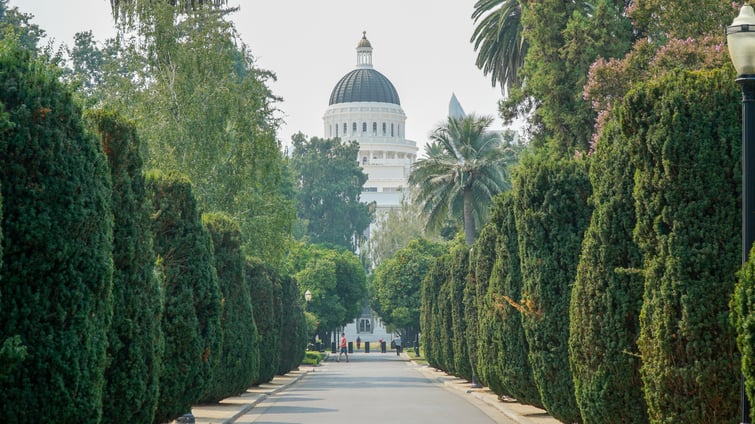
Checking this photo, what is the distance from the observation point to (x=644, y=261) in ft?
43.0

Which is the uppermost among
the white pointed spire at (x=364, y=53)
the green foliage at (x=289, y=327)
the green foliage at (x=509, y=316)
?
the white pointed spire at (x=364, y=53)

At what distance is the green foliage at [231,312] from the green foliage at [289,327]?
1131 centimetres

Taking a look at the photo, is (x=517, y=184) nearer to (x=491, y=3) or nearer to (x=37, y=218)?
(x=37, y=218)

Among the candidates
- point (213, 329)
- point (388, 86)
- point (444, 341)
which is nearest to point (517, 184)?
point (213, 329)

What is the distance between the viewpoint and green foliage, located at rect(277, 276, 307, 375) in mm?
39312

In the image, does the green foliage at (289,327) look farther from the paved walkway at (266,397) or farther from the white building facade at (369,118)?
the white building facade at (369,118)

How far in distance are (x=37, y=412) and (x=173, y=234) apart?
844 cm

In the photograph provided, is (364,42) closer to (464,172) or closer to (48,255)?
(464,172)

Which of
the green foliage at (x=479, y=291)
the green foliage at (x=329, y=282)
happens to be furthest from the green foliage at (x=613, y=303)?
the green foliage at (x=329, y=282)

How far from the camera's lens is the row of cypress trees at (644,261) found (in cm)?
1164

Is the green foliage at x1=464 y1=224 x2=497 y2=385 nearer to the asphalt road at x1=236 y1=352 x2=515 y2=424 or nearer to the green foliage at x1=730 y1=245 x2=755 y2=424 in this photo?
the asphalt road at x1=236 y1=352 x2=515 y2=424

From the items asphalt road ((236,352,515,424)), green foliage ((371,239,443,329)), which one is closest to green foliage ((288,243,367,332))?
green foliage ((371,239,443,329))

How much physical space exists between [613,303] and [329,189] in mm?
87632

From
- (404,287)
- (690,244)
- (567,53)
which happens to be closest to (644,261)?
(690,244)
